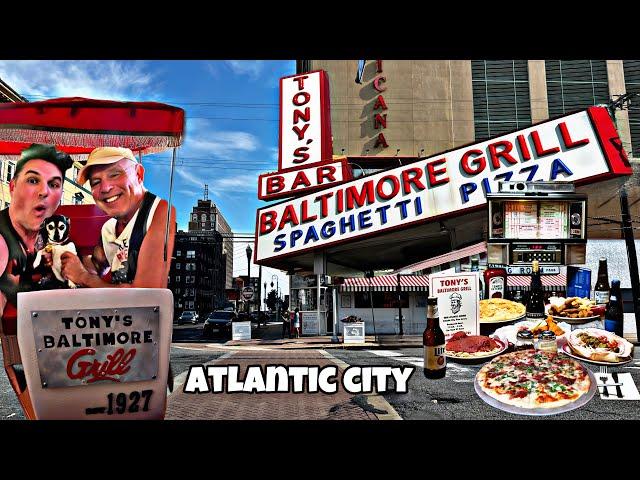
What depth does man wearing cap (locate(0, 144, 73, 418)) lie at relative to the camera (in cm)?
292

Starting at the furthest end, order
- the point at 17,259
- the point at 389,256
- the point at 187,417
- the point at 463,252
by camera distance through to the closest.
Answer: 1. the point at 389,256
2. the point at 463,252
3. the point at 187,417
4. the point at 17,259

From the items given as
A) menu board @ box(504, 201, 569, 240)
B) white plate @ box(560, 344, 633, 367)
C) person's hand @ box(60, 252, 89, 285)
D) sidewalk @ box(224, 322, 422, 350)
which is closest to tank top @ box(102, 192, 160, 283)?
person's hand @ box(60, 252, 89, 285)

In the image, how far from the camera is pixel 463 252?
3.41 metres

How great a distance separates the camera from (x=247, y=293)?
3.78m

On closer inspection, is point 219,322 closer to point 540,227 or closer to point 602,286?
point 540,227

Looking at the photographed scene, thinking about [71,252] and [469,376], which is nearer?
[71,252]

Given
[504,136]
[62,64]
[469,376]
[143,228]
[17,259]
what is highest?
[62,64]

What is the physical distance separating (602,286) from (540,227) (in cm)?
57

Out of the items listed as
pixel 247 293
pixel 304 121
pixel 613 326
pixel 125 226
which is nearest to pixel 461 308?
pixel 613 326

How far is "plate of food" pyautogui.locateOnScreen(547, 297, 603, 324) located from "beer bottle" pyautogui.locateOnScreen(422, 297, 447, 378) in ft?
2.52

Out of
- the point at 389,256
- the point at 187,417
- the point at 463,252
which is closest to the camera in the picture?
the point at 187,417
